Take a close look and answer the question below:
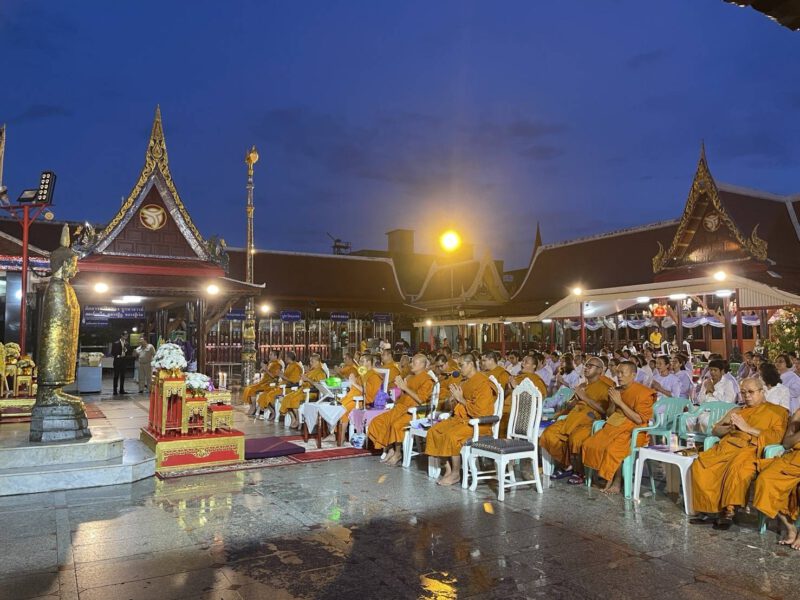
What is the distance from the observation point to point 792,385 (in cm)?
818

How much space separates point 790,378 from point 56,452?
8.85 metres

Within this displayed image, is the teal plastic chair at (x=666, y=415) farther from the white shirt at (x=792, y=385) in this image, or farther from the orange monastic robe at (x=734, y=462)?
the white shirt at (x=792, y=385)

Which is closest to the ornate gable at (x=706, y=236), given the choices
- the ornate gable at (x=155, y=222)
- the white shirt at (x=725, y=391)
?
the white shirt at (x=725, y=391)

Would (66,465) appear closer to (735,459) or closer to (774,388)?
(735,459)

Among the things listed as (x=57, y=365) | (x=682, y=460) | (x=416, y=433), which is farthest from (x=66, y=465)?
(x=682, y=460)

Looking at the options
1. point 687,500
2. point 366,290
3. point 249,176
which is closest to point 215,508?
point 687,500

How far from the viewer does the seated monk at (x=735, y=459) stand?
520cm

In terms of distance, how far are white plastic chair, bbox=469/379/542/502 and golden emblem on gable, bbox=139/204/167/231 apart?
1172cm

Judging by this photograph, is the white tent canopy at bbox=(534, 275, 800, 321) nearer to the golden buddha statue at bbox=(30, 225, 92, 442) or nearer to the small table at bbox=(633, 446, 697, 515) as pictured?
the small table at bbox=(633, 446, 697, 515)

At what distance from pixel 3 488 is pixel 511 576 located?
16.9ft

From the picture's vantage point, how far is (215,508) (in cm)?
593

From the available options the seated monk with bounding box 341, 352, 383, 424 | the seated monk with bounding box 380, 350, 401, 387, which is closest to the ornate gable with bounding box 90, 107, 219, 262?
the seated monk with bounding box 380, 350, 401, 387

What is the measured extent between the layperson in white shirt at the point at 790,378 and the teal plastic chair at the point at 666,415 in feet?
5.99

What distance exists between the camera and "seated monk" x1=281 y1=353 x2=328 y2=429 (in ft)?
36.5
